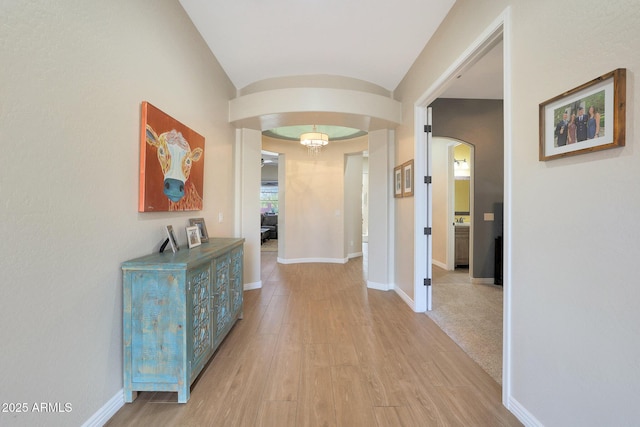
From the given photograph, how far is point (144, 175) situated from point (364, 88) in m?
2.93

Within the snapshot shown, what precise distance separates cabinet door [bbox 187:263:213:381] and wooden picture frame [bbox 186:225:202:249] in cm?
38

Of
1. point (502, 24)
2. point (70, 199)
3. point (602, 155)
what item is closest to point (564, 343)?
point (602, 155)

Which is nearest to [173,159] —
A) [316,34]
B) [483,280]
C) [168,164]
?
[168,164]

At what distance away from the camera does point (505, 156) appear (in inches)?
65.3

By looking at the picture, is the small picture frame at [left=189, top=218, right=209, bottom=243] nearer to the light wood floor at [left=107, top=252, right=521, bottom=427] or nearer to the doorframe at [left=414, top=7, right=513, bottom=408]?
the light wood floor at [left=107, top=252, right=521, bottom=427]

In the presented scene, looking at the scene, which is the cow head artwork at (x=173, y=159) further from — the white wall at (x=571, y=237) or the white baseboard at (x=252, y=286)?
the white wall at (x=571, y=237)

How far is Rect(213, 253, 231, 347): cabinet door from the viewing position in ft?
7.09

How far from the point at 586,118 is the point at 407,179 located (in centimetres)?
222

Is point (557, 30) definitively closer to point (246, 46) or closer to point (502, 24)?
point (502, 24)

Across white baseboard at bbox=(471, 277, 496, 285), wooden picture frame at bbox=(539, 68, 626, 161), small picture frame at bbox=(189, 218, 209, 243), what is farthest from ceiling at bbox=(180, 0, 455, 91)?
white baseboard at bbox=(471, 277, 496, 285)

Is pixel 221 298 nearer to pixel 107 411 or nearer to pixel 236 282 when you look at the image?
pixel 236 282

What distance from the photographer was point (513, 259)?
1603mm

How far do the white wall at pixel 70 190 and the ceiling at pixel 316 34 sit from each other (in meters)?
0.77

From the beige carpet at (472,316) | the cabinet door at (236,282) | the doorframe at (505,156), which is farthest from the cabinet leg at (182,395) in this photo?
the beige carpet at (472,316)
